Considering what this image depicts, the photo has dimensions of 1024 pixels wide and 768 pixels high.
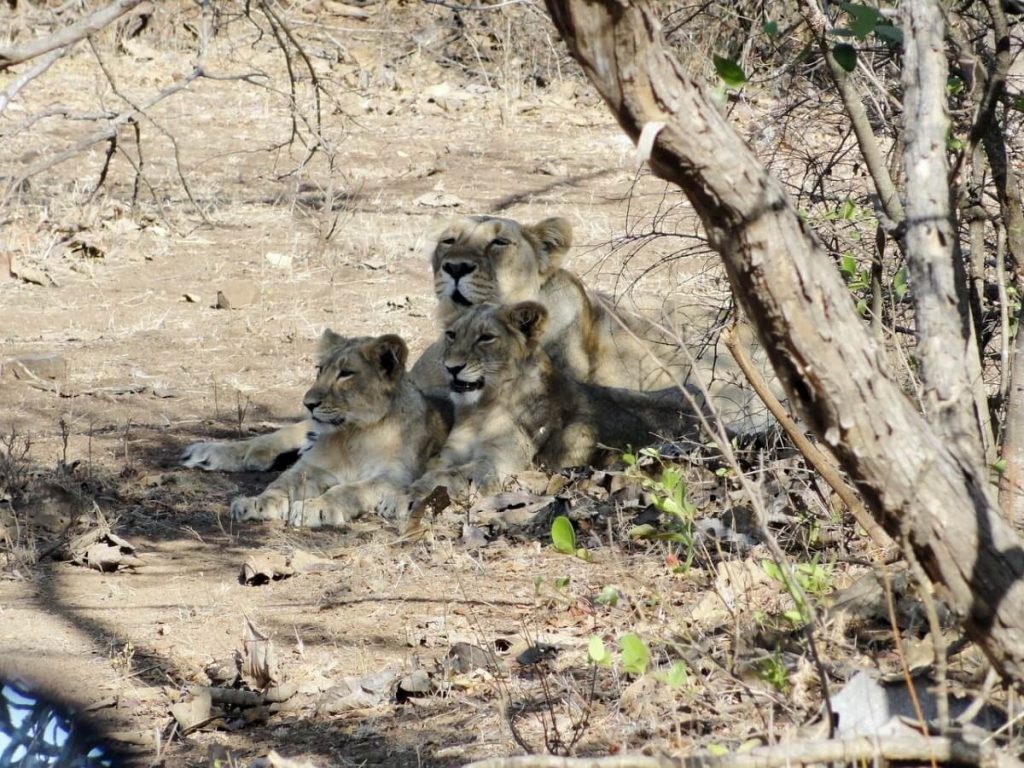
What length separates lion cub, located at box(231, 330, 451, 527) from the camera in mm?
6941

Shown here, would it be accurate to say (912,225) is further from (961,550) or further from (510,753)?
(510,753)

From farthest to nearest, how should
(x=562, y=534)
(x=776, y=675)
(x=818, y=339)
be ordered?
(x=562, y=534), (x=776, y=675), (x=818, y=339)

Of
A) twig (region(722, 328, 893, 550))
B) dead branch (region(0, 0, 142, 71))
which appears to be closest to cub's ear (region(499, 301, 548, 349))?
twig (region(722, 328, 893, 550))

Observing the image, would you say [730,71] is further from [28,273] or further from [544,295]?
[28,273]

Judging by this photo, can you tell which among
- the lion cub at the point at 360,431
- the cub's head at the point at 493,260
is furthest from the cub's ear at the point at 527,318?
the cub's head at the point at 493,260

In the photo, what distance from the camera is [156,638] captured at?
4.96 metres

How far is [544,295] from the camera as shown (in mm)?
8305

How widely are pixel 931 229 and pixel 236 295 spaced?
8.32 meters

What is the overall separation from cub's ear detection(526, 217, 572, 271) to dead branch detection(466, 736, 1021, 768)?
5.53 metres

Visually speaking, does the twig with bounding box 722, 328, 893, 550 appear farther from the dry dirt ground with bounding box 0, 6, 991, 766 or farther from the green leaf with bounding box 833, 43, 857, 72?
the green leaf with bounding box 833, 43, 857, 72

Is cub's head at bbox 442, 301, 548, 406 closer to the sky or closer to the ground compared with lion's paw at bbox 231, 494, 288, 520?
closer to the sky

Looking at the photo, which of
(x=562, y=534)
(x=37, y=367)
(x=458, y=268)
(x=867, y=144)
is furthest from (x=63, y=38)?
(x=37, y=367)

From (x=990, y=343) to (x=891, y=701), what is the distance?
3.46 m

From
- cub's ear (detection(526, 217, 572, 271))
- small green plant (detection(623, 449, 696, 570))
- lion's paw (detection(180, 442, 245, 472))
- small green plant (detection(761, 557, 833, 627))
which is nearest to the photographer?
small green plant (detection(761, 557, 833, 627))
